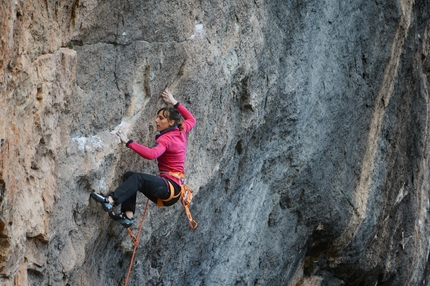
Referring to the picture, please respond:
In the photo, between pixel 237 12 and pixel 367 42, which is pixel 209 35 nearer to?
pixel 237 12

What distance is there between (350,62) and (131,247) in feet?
14.4

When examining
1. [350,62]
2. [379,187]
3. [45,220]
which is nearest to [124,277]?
[45,220]

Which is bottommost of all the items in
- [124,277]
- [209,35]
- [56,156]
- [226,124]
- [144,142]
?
[124,277]

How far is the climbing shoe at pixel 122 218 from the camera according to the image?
6.29 m

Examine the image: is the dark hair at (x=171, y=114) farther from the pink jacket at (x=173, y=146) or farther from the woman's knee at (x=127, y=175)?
the woman's knee at (x=127, y=175)

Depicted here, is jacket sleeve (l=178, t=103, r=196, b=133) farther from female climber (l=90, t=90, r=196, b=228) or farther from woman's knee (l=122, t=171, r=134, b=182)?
woman's knee (l=122, t=171, r=134, b=182)

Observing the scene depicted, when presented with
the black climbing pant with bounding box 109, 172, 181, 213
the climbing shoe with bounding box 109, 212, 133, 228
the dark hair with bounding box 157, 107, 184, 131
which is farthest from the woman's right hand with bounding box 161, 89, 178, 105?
the climbing shoe with bounding box 109, 212, 133, 228

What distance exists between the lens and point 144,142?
22.2ft

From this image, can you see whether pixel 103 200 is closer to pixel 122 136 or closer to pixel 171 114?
pixel 122 136

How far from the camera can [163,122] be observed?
6566mm

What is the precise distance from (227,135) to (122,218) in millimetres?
2015

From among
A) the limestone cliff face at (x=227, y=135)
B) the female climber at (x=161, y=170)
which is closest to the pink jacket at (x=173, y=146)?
the female climber at (x=161, y=170)

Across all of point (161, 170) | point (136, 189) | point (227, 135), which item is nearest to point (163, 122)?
point (161, 170)

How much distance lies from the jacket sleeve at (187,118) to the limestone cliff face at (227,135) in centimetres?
22
